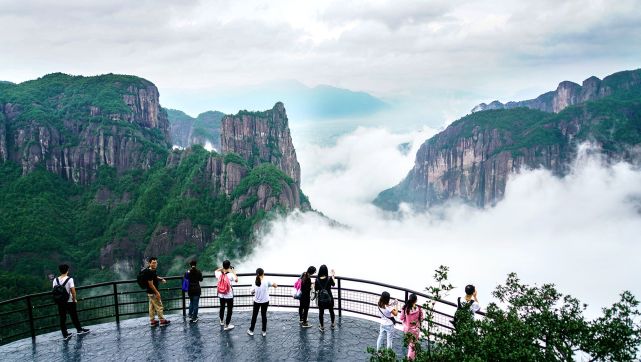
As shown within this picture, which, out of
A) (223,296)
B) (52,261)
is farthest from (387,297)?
(52,261)

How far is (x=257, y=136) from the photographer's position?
185m

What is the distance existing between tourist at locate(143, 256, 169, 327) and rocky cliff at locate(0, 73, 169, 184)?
503ft

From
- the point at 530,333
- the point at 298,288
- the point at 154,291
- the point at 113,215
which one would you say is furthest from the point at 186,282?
the point at 113,215

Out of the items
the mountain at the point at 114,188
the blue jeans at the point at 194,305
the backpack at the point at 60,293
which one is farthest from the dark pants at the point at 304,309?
the mountain at the point at 114,188

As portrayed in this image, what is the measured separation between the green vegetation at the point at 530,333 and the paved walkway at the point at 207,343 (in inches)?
160

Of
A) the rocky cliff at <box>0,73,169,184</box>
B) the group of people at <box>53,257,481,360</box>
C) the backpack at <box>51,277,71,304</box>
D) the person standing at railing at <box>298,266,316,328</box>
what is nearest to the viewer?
the backpack at <box>51,277,71,304</box>

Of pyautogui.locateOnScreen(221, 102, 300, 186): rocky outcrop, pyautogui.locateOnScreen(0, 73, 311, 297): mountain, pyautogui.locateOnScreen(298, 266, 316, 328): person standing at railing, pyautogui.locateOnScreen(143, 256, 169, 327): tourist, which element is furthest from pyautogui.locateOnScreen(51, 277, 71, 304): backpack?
pyautogui.locateOnScreen(221, 102, 300, 186): rocky outcrop

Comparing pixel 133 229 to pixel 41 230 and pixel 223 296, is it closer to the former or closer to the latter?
pixel 41 230

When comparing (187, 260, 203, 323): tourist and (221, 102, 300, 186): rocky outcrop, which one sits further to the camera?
(221, 102, 300, 186): rocky outcrop

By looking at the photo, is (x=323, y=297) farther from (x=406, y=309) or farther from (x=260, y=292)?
(x=406, y=309)

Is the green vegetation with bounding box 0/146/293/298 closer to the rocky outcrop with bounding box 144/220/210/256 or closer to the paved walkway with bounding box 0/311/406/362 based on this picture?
the rocky outcrop with bounding box 144/220/210/256

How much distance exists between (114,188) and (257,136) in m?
55.8

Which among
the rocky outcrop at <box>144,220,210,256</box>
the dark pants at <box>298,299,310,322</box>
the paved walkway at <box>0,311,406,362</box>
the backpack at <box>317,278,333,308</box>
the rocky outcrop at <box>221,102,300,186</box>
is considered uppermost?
the rocky outcrop at <box>221,102,300,186</box>

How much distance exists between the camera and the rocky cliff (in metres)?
150
